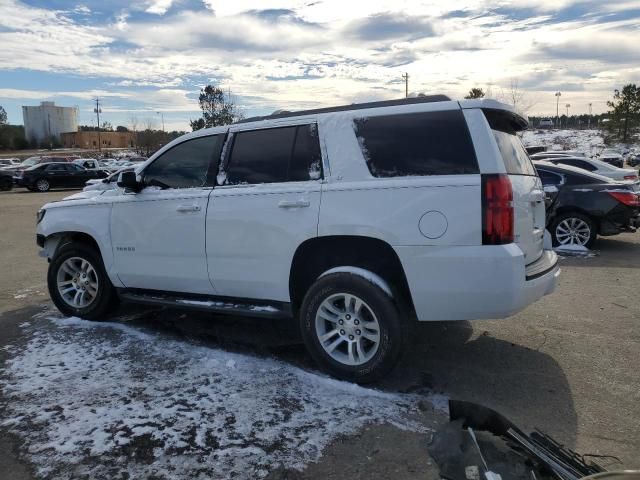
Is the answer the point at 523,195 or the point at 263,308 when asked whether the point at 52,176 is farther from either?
the point at 523,195

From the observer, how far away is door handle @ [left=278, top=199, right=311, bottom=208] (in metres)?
4.12

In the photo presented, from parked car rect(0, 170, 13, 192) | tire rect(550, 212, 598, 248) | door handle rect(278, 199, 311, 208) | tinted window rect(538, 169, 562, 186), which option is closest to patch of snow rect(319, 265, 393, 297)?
door handle rect(278, 199, 311, 208)

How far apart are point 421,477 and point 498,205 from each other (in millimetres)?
1747

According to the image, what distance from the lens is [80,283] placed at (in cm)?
570

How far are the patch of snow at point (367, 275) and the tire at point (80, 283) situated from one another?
2.66 metres

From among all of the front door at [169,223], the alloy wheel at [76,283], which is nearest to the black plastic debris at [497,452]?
the front door at [169,223]

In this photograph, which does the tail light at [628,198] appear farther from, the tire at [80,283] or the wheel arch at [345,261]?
the tire at [80,283]

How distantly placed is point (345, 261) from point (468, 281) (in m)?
1.01

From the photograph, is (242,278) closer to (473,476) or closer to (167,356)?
(167,356)

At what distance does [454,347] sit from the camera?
488 centimetres

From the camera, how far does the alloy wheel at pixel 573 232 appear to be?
31.5 feet

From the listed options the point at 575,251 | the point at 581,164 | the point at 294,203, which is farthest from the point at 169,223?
the point at 581,164

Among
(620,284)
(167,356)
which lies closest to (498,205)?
(167,356)

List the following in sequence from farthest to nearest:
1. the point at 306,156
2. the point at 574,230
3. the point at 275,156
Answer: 1. the point at 574,230
2. the point at 275,156
3. the point at 306,156
